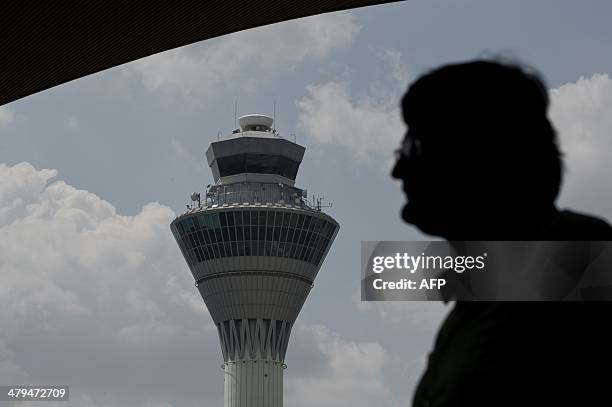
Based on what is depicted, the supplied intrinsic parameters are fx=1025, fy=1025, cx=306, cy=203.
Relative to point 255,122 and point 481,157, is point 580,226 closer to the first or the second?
point 481,157

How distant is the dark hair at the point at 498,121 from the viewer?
2.40 metres

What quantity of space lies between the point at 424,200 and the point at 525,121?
300 mm

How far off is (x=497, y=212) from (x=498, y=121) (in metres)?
0.21

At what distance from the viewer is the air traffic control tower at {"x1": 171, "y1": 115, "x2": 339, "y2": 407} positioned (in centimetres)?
11069

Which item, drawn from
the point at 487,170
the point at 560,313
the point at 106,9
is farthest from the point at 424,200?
the point at 106,9

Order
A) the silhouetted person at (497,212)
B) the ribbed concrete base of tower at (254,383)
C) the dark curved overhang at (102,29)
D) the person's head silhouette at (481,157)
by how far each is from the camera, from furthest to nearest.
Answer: the ribbed concrete base of tower at (254,383), the dark curved overhang at (102,29), the person's head silhouette at (481,157), the silhouetted person at (497,212)

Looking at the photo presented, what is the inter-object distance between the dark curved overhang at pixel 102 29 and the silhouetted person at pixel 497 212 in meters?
20.7

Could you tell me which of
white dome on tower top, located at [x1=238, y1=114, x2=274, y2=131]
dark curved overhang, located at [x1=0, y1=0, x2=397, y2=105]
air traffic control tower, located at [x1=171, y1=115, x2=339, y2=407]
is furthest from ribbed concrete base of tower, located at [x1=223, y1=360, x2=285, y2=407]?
dark curved overhang, located at [x1=0, y1=0, x2=397, y2=105]

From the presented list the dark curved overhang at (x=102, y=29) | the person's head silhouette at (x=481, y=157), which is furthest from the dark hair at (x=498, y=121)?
the dark curved overhang at (x=102, y=29)

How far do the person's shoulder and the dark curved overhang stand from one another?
20893 mm

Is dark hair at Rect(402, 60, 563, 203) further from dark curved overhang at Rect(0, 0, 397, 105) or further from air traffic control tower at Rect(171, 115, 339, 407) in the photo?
air traffic control tower at Rect(171, 115, 339, 407)

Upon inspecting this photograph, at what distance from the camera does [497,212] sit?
95.6 inches

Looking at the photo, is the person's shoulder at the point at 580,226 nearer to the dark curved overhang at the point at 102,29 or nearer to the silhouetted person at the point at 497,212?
the silhouetted person at the point at 497,212

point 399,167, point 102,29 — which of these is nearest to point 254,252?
point 102,29
